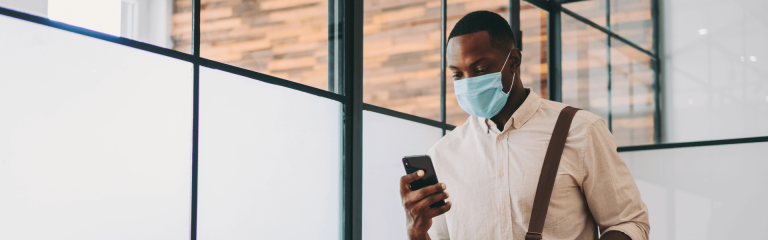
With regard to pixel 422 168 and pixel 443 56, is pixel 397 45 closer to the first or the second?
pixel 443 56

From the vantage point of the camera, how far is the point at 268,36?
2.43 m

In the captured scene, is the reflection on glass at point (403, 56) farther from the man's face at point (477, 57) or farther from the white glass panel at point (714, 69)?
the white glass panel at point (714, 69)

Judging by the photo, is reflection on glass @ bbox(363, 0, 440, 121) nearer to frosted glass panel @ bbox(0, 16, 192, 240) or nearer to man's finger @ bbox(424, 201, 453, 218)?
frosted glass panel @ bbox(0, 16, 192, 240)

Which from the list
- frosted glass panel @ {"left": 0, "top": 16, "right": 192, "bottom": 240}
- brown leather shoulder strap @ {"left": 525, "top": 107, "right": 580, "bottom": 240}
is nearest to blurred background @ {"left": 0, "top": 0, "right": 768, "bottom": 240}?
frosted glass panel @ {"left": 0, "top": 16, "right": 192, "bottom": 240}

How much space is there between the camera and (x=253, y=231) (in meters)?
2.27

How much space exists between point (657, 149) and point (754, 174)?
1.95 ft

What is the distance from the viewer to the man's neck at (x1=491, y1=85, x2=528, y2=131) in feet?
5.18

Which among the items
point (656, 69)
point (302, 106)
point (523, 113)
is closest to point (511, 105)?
point (523, 113)

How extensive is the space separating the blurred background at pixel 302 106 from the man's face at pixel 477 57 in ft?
3.06

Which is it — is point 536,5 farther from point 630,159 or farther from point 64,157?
point 64,157

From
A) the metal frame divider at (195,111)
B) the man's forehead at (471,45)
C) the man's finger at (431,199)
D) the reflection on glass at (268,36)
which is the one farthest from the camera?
the reflection on glass at (268,36)

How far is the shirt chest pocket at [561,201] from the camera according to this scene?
140 centimetres

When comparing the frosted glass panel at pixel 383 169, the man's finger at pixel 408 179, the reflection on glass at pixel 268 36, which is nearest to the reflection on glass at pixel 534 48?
the frosted glass panel at pixel 383 169

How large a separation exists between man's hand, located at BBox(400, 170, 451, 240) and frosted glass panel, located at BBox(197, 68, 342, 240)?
92cm
